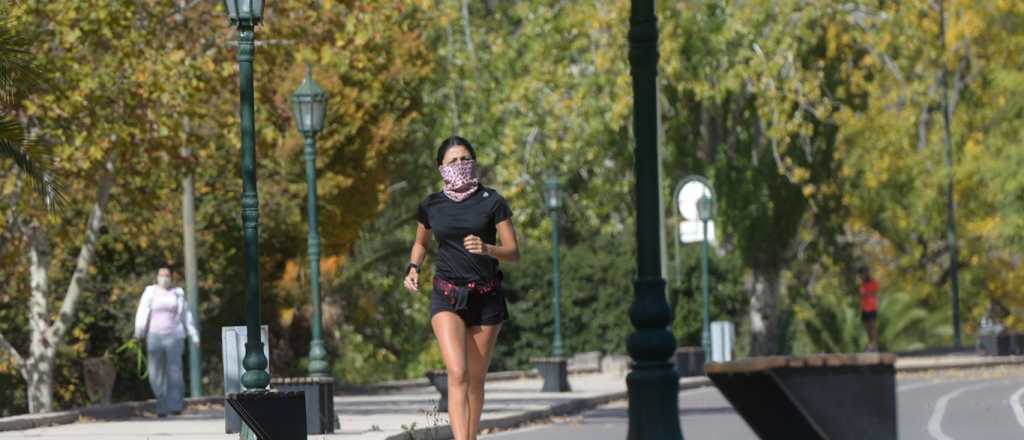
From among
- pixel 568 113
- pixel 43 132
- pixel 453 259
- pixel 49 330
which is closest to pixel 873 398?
pixel 453 259

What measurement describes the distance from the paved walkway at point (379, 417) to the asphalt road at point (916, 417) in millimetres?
493

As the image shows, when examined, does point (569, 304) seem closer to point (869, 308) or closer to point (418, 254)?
point (869, 308)

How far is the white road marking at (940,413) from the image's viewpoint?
21.1m

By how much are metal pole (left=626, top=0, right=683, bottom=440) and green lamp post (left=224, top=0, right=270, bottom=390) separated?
635 cm

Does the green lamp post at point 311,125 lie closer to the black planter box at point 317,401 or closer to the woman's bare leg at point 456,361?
the black planter box at point 317,401

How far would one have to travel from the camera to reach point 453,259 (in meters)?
13.9

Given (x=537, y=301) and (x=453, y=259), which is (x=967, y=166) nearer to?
(x=537, y=301)

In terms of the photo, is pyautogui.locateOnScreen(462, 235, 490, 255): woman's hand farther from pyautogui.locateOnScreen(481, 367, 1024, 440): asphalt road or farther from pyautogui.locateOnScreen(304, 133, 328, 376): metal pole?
pyautogui.locateOnScreen(304, 133, 328, 376): metal pole

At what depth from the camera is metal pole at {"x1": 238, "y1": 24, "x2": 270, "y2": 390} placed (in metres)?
19.5

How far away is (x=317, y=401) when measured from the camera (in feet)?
71.0

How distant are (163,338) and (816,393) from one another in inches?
671

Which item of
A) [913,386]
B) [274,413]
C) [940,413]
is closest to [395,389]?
[913,386]

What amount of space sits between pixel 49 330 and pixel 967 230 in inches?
1270

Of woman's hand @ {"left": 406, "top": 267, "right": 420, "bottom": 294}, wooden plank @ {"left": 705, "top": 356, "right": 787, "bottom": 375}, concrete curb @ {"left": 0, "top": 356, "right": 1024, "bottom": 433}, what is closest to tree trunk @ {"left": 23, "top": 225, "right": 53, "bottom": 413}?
concrete curb @ {"left": 0, "top": 356, "right": 1024, "bottom": 433}
